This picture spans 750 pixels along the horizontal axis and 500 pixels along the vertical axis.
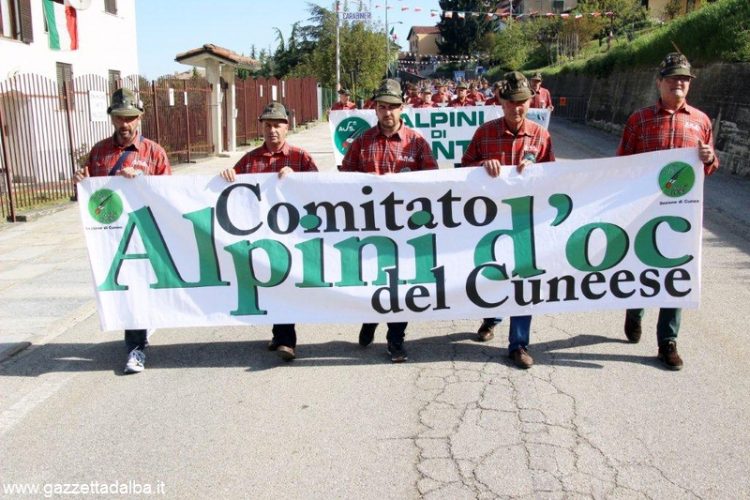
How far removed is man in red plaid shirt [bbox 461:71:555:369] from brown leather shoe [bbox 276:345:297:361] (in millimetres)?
1574

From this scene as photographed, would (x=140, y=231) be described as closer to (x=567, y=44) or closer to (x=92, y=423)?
(x=92, y=423)

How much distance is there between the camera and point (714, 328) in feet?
19.8

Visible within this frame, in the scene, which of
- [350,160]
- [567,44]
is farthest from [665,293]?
[567,44]

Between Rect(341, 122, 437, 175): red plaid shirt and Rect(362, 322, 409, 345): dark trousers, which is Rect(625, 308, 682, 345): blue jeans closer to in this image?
Rect(362, 322, 409, 345): dark trousers

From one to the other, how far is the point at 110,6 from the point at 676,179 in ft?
65.1

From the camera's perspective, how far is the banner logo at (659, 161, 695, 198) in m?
5.26

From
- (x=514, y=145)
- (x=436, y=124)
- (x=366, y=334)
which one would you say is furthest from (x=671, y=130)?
(x=436, y=124)

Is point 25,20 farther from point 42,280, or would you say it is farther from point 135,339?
A: point 135,339

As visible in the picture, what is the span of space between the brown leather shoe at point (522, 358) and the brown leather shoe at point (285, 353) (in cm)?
159

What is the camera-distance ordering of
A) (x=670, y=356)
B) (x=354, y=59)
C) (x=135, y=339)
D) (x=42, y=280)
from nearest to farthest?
(x=670, y=356) < (x=135, y=339) < (x=42, y=280) < (x=354, y=59)

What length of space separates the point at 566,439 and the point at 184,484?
2024 millimetres

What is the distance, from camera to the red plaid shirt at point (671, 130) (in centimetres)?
529

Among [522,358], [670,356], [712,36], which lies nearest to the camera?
[670,356]

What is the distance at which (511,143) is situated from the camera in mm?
5371
